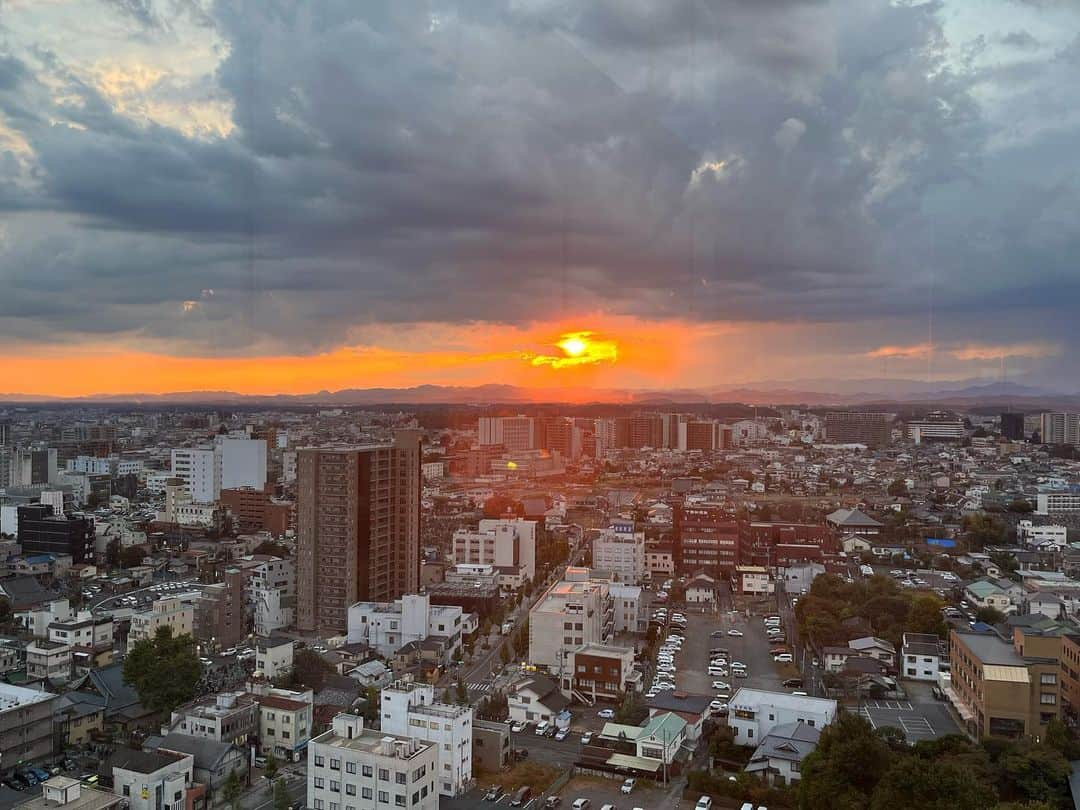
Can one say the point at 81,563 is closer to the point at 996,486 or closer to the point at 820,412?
the point at 996,486

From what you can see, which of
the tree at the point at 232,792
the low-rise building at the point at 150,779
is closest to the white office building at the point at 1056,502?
the tree at the point at 232,792

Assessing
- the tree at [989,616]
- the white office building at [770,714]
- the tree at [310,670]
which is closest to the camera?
the white office building at [770,714]

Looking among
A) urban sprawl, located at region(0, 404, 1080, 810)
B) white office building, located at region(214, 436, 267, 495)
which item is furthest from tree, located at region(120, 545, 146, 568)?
white office building, located at region(214, 436, 267, 495)

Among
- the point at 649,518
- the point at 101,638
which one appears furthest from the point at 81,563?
the point at 649,518

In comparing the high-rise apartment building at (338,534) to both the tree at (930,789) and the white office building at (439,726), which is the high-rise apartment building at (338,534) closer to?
the white office building at (439,726)

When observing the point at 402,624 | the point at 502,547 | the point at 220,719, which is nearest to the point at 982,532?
the point at 502,547

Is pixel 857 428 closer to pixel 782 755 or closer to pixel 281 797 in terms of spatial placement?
pixel 782 755
